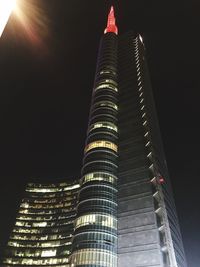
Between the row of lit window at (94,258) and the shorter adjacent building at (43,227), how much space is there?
5682cm

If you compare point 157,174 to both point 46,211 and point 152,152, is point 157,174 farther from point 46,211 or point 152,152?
point 46,211

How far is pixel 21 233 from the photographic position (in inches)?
6033

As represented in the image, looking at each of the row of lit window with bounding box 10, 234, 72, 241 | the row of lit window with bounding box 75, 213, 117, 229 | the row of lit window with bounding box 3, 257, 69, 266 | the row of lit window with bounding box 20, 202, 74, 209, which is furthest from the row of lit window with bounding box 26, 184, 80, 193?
the row of lit window with bounding box 75, 213, 117, 229

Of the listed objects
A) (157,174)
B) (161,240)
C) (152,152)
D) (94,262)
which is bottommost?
(94,262)

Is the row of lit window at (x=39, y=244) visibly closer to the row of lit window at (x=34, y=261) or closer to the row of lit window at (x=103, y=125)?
the row of lit window at (x=34, y=261)

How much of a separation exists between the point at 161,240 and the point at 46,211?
9162 cm

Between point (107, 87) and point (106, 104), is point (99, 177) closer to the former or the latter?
point (106, 104)

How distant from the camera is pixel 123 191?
113250 mm

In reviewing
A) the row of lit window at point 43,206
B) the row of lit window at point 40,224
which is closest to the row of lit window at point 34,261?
the row of lit window at point 40,224

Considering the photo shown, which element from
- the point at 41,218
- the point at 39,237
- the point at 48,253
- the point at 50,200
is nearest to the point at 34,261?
the point at 48,253

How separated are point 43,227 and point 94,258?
78.0 metres

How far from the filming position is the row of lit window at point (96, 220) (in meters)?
97.8

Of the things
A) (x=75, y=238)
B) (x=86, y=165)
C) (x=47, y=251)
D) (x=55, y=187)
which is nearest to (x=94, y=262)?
(x=75, y=238)

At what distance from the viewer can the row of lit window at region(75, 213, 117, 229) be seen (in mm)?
97812
